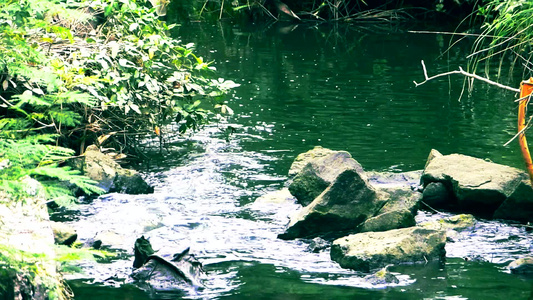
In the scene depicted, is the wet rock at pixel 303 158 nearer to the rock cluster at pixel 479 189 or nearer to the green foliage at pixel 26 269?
the rock cluster at pixel 479 189

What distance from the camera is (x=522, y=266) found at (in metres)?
Result: 7.42

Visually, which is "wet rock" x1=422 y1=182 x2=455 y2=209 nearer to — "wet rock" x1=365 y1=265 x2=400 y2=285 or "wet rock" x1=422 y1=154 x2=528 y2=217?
"wet rock" x1=422 y1=154 x2=528 y2=217

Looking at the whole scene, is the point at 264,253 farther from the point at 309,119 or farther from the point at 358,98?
the point at 358,98

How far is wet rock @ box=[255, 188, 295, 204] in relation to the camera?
9.37 m

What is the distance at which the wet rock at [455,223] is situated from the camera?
331 inches

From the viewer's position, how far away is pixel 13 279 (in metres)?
5.23

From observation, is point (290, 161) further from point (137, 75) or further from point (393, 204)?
point (393, 204)

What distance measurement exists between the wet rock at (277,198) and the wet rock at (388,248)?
1.68 m

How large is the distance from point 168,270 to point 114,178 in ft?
9.08

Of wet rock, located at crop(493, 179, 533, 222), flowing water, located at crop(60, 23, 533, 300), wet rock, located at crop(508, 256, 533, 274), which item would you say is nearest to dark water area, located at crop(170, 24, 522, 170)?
flowing water, located at crop(60, 23, 533, 300)

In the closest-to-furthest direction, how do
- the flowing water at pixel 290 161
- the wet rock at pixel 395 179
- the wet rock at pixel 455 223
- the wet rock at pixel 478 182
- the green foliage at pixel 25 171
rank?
the green foliage at pixel 25 171, the flowing water at pixel 290 161, the wet rock at pixel 455 223, the wet rock at pixel 478 182, the wet rock at pixel 395 179

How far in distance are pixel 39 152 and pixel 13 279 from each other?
814 millimetres

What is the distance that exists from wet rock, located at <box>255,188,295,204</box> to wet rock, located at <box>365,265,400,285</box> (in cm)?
233

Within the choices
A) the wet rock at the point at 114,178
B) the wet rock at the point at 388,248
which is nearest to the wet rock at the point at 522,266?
the wet rock at the point at 388,248
